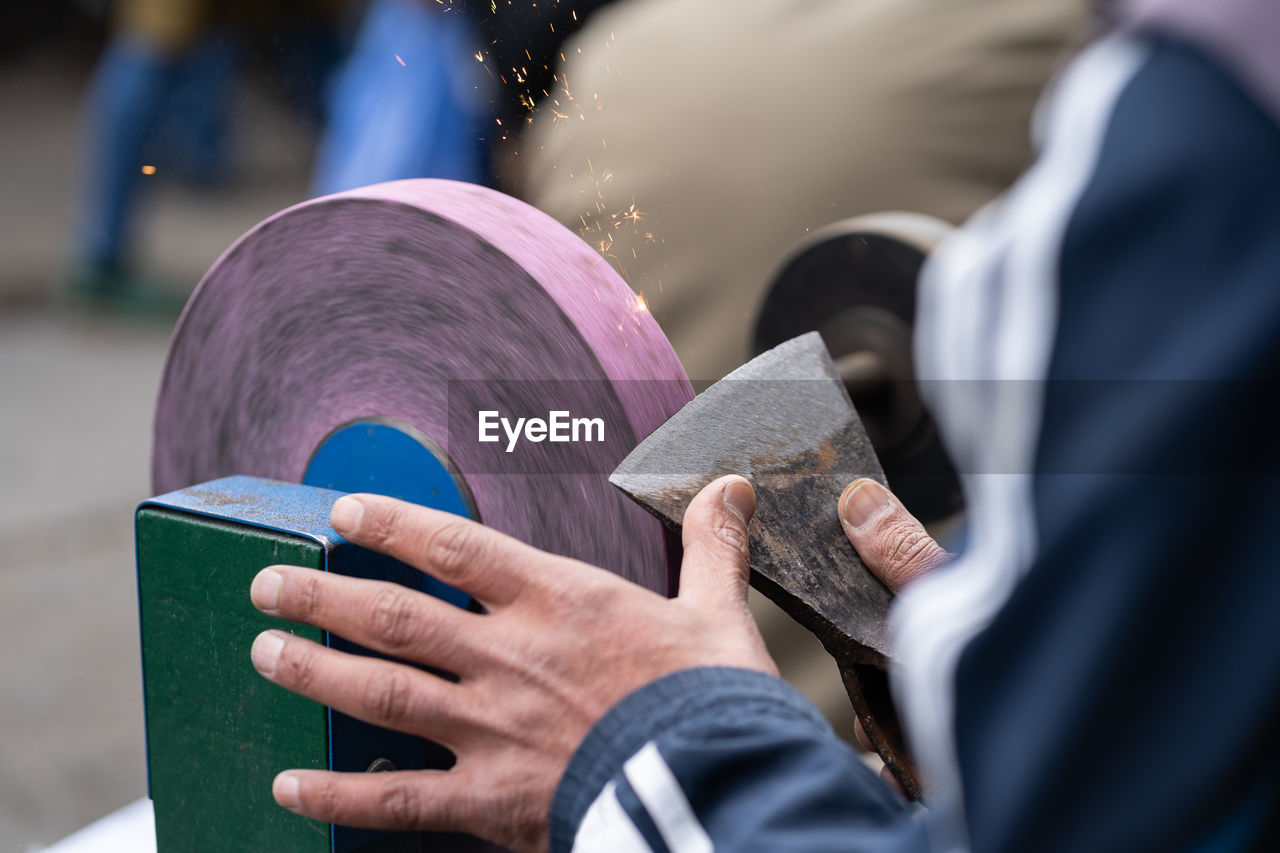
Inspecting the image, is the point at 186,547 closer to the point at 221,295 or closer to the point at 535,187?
the point at 221,295

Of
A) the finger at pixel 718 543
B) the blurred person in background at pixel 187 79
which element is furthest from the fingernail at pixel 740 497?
the blurred person in background at pixel 187 79

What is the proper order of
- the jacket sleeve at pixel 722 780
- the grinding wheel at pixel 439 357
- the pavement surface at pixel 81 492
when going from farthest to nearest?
the pavement surface at pixel 81 492 → the grinding wheel at pixel 439 357 → the jacket sleeve at pixel 722 780

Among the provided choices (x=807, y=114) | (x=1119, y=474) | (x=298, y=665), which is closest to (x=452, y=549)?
(x=298, y=665)

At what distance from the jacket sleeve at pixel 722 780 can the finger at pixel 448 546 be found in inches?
4.0

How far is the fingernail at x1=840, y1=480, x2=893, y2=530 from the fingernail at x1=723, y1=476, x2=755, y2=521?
0.30 ft

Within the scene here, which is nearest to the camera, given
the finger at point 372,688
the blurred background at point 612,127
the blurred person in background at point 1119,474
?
the blurred person in background at point 1119,474

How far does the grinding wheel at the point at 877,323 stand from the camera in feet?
3.29

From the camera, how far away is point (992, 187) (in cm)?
126

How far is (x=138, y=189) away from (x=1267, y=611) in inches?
87.0

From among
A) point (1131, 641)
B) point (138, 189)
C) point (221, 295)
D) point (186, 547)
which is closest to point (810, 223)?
point (221, 295)

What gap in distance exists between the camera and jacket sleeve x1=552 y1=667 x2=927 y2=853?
47cm

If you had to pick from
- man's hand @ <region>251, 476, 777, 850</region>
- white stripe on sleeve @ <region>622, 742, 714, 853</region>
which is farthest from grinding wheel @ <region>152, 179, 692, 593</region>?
white stripe on sleeve @ <region>622, 742, 714, 853</region>

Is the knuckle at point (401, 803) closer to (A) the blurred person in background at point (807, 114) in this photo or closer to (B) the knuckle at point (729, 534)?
(B) the knuckle at point (729, 534)

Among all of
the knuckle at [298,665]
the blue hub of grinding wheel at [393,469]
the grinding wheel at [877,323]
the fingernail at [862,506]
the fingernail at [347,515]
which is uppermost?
the grinding wheel at [877,323]
